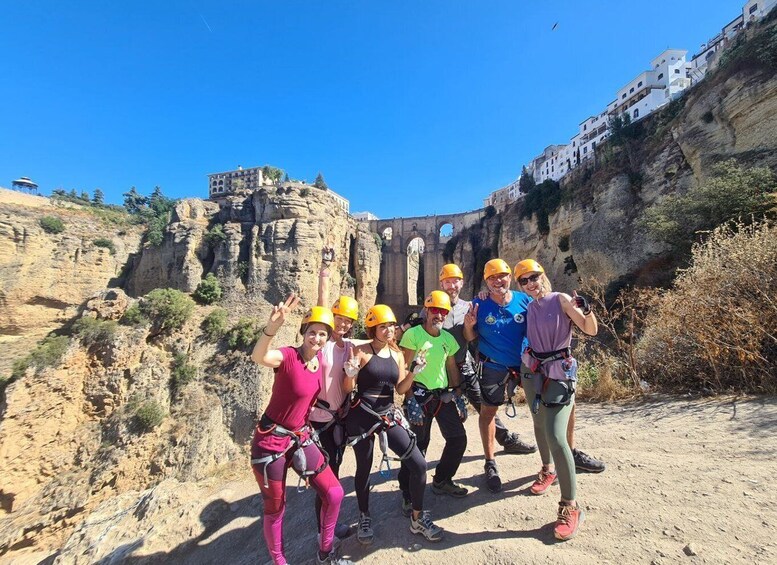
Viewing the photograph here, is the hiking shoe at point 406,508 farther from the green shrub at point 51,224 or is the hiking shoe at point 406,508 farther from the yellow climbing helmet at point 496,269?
the green shrub at point 51,224

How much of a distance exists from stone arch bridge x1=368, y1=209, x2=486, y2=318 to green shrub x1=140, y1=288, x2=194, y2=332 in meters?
17.8

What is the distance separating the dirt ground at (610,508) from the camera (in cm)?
224

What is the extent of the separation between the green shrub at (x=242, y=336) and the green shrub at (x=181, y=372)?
1.89 m

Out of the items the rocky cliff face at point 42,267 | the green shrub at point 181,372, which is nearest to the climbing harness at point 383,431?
the green shrub at point 181,372

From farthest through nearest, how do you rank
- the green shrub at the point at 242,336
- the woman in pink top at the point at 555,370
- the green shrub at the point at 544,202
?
the green shrub at the point at 544,202
the green shrub at the point at 242,336
the woman in pink top at the point at 555,370

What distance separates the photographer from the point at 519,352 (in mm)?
3133

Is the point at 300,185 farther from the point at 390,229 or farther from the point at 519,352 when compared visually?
the point at 519,352

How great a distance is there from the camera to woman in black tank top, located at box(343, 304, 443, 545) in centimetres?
267

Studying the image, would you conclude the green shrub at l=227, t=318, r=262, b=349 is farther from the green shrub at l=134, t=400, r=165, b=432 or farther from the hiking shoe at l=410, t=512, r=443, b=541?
the hiking shoe at l=410, t=512, r=443, b=541

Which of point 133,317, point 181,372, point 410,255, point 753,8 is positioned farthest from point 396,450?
point 753,8

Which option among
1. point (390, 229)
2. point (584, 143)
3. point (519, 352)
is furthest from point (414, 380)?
point (584, 143)

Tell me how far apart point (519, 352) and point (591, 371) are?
4.09 meters

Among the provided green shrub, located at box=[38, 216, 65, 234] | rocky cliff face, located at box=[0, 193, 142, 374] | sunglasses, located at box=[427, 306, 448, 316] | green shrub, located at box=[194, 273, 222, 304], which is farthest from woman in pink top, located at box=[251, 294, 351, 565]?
green shrub, located at box=[38, 216, 65, 234]

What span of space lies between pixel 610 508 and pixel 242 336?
16463mm
